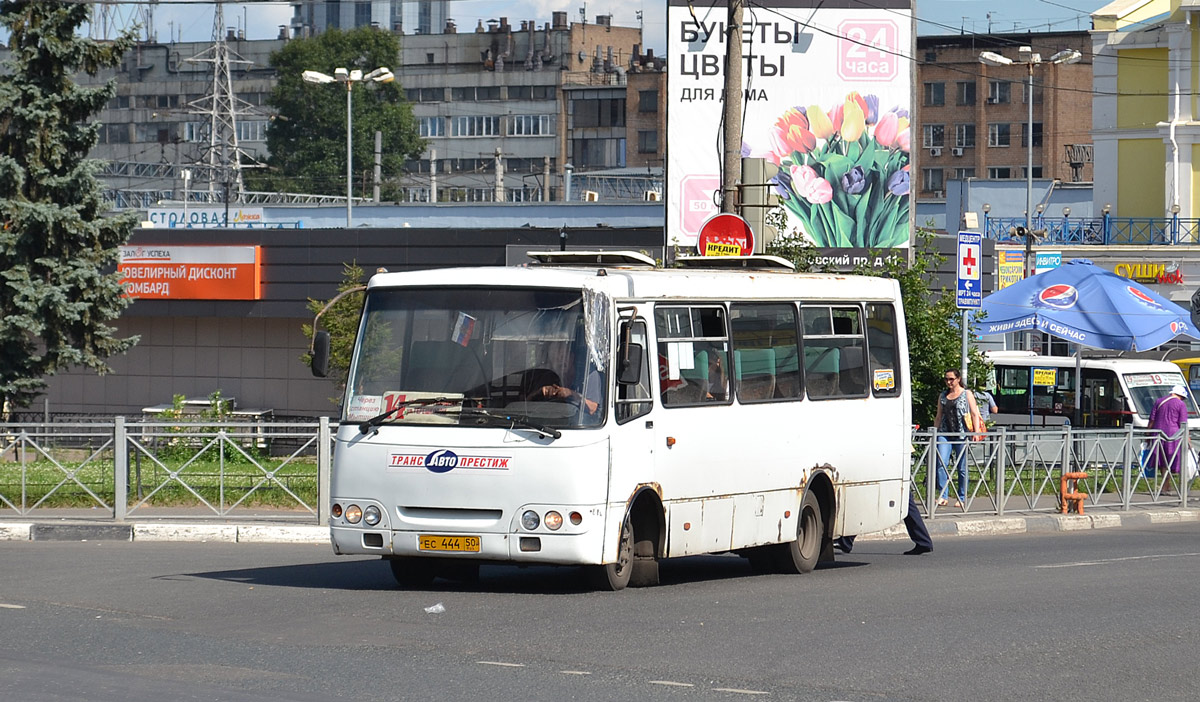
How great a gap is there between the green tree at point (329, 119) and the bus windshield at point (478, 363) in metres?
90.0

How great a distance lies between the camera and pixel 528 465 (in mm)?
11453

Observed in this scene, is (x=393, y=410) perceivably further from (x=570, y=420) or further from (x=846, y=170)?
(x=846, y=170)

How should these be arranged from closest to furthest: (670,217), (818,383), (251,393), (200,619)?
(200,619)
(818,383)
(670,217)
(251,393)

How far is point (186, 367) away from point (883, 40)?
59.2ft

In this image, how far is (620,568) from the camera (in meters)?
12.0

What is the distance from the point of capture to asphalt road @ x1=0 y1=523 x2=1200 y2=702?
8383 millimetres

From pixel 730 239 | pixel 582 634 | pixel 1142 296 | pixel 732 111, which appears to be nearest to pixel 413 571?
pixel 582 634

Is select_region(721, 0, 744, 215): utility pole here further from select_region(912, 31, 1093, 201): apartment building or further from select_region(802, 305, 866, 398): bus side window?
select_region(912, 31, 1093, 201): apartment building

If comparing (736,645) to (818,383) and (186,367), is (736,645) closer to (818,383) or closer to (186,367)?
(818,383)

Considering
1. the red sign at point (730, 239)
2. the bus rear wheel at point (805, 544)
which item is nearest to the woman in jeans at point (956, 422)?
the red sign at point (730, 239)

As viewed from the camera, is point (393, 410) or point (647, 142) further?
point (647, 142)

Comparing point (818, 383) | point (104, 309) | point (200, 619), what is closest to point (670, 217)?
point (104, 309)

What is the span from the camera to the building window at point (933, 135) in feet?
310

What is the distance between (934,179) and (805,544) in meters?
83.5
